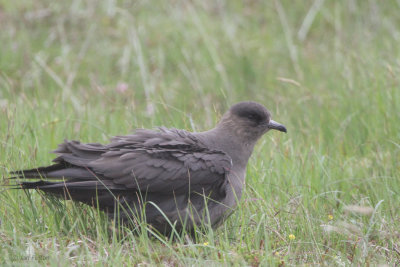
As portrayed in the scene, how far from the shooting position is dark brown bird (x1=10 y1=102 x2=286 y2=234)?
3771 mm

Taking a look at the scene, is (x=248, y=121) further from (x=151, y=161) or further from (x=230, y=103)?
(x=230, y=103)

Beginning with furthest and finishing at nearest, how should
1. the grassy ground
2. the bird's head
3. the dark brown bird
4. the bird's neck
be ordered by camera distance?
the bird's head → the bird's neck → the dark brown bird → the grassy ground

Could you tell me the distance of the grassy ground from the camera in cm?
356

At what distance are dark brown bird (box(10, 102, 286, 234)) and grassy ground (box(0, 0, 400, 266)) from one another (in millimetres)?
145

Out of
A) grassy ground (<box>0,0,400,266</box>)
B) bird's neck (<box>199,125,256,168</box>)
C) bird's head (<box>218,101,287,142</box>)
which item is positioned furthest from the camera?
bird's head (<box>218,101,287,142</box>)

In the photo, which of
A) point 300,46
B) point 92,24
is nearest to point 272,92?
point 300,46

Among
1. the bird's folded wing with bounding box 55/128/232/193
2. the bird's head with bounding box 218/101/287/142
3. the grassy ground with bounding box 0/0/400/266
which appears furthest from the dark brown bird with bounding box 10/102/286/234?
the bird's head with bounding box 218/101/287/142

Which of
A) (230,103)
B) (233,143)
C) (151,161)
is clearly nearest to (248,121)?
(233,143)

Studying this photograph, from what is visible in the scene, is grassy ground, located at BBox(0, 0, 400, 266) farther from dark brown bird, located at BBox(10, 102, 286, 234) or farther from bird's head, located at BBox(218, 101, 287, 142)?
bird's head, located at BBox(218, 101, 287, 142)

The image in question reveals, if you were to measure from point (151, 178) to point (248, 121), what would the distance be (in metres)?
0.99

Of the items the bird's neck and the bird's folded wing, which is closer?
the bird's folded wing

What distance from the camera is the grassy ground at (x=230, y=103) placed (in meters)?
3.56

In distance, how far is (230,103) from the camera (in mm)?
6188

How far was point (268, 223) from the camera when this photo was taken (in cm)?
388
